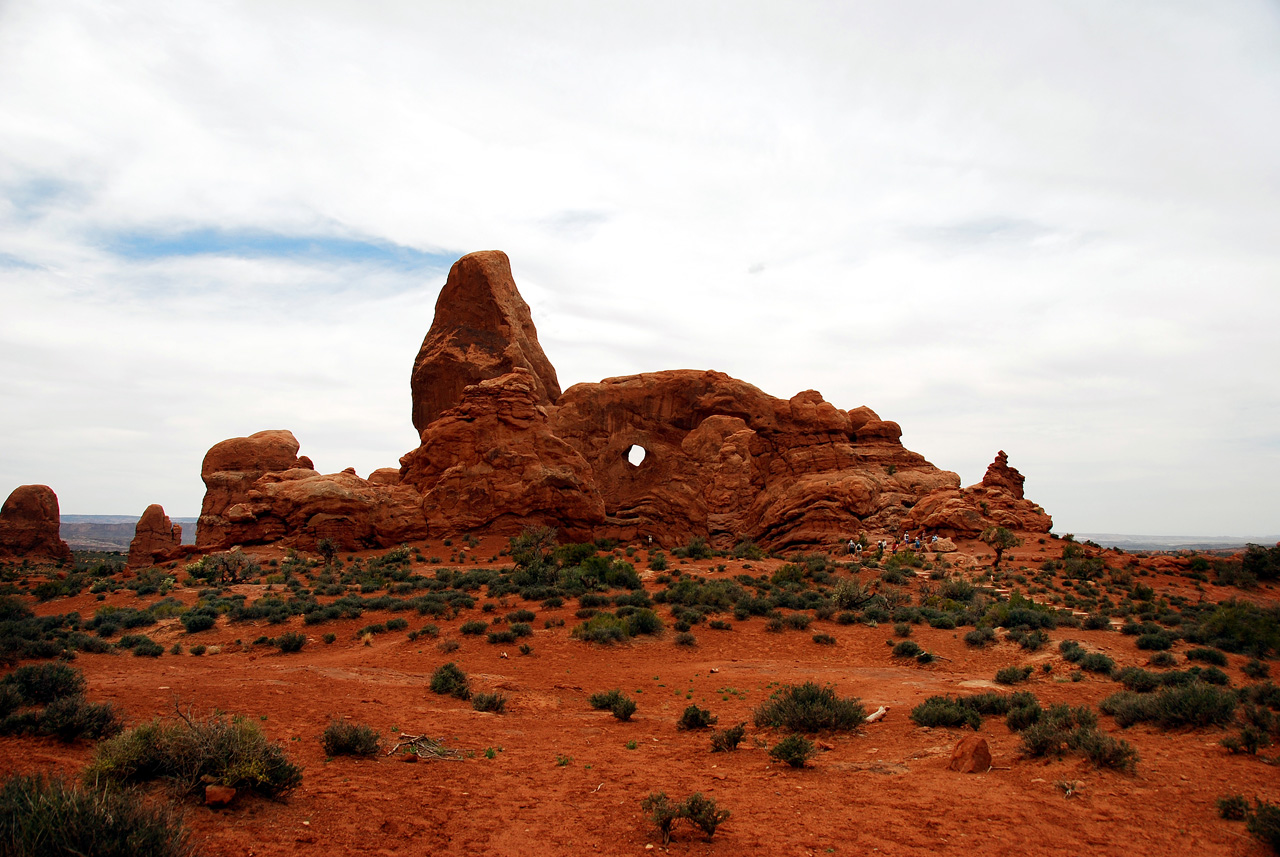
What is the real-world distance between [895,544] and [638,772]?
99.1ft

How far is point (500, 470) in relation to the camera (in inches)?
1273

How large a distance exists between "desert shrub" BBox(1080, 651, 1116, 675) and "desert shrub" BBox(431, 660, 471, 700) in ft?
38.0

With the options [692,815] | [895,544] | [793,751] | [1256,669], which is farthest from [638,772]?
[895,544]

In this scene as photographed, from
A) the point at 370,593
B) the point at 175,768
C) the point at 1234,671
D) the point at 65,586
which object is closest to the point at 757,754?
the point at 175,768

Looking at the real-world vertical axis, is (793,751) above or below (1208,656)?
above

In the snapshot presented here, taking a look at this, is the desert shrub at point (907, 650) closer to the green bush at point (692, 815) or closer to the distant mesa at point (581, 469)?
the green bush at point (692, 815)

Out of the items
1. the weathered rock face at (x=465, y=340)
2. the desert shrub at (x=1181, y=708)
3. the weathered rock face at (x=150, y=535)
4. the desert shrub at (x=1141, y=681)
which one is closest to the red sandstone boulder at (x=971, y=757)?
the desert shrub at (x=1181, y=708)

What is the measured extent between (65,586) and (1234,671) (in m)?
32.3

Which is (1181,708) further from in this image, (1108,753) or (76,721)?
(76,721)

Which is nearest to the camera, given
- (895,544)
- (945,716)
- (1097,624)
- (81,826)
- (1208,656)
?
(81,826)

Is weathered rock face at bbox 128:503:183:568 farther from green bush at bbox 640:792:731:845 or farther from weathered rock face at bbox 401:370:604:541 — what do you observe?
green bush at bbox 640:792:731:845

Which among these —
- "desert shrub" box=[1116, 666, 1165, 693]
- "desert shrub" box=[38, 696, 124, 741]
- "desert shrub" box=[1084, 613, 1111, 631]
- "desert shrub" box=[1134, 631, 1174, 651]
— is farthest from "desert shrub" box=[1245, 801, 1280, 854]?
"desert shrub" box=[1084, 613, 1111, 631]

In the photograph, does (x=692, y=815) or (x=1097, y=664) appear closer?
(x=692, y=815)

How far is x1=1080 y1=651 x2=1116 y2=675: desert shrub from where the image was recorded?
41.7 feet
